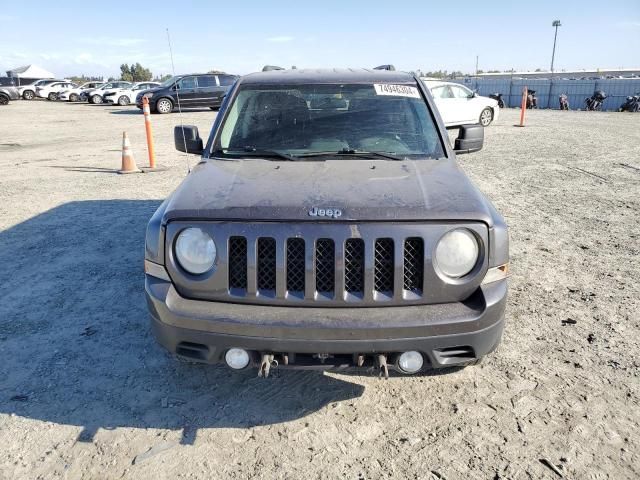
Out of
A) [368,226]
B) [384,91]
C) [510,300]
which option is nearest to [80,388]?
[368,226]

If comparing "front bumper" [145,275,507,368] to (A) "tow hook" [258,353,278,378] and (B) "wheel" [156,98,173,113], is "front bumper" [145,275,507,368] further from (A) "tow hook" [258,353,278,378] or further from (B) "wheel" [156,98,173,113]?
(B) "wheel" [156,98,173,113]

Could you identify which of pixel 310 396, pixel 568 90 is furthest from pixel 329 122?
pixel 568 90

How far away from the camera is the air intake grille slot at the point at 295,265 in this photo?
2457 millimetres

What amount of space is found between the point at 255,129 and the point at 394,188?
143 centimetres

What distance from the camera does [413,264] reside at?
2482mm

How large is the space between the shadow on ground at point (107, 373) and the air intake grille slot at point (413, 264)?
3.14ft

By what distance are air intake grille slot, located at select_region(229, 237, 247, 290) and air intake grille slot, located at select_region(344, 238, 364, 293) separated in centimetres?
52

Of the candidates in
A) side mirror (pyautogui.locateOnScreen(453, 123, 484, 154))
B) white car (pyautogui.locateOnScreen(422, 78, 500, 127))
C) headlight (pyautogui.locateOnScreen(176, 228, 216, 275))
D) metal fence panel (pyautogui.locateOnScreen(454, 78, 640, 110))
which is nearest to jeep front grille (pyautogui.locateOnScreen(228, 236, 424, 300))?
headlight (pyautogui.locateOnScreen(176, 228, 216, 275))

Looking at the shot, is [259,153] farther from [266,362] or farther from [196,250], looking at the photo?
[266,362]

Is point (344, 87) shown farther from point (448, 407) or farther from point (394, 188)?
point (448, 407)

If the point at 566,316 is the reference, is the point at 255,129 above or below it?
above

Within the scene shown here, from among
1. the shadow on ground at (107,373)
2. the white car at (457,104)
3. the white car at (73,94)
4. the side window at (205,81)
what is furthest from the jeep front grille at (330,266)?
the white car at (73,94)

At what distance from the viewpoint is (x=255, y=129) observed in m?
3.70

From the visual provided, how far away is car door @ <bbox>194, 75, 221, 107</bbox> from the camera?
23656 millimetres
